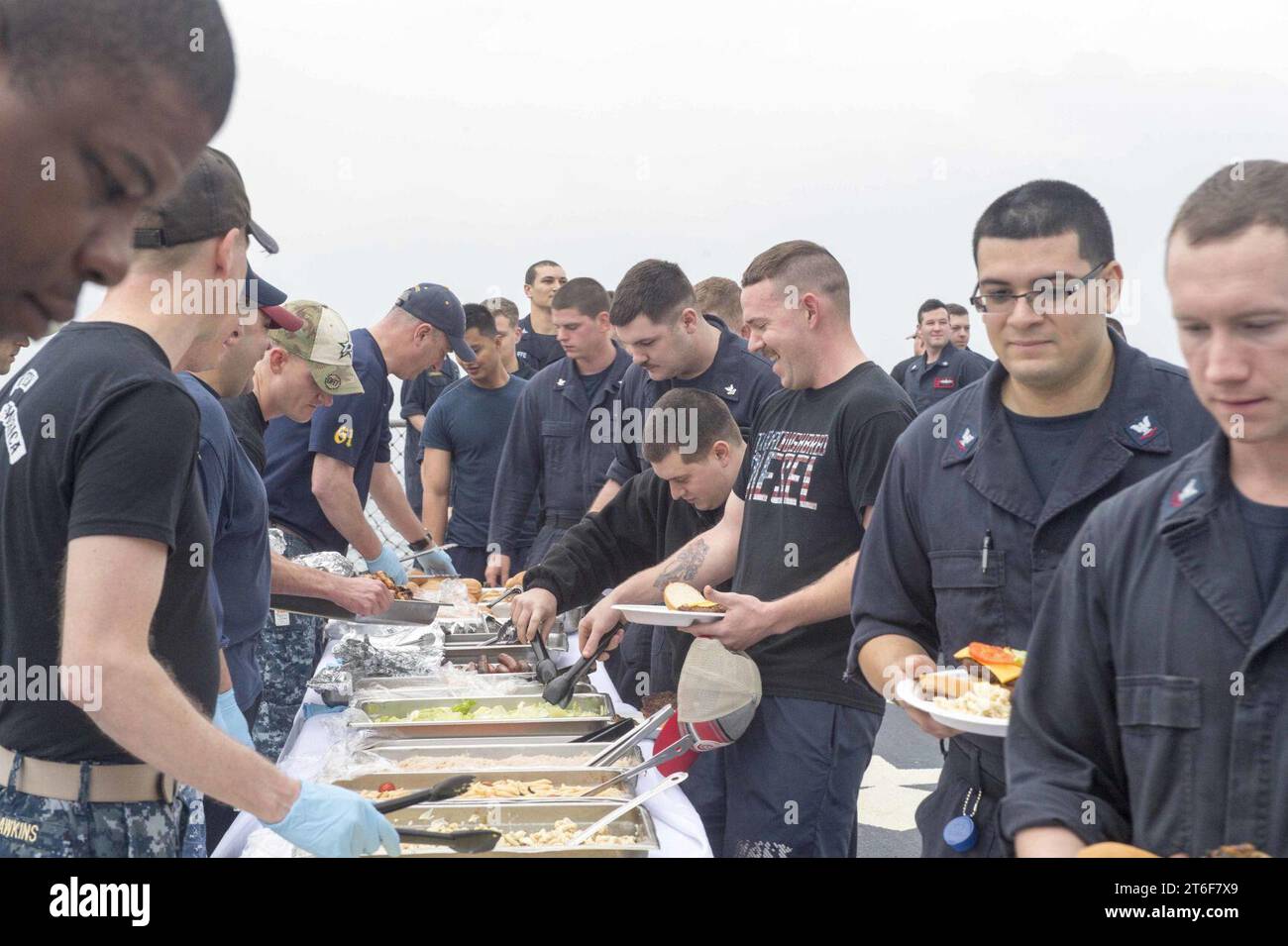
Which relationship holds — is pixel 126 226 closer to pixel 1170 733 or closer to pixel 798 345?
pixel 1170 733

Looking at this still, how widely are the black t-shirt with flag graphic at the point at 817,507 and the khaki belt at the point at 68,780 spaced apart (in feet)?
5.12

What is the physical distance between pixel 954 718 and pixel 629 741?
1115 mm

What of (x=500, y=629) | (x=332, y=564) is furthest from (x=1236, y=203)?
(x=500, y=629)

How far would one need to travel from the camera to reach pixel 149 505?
154 centimetres

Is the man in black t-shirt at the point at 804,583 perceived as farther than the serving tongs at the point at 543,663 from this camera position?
No

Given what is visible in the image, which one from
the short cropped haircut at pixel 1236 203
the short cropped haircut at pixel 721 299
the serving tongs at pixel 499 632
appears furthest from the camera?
the short cropped haircut at pixel 721 299

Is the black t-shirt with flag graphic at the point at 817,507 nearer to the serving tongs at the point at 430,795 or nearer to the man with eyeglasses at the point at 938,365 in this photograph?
the serving tongs at the point at 430,795

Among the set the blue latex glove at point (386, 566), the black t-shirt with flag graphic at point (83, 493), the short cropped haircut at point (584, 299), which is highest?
the short cropped haircut at point (584, 299)

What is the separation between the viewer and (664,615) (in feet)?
8.61

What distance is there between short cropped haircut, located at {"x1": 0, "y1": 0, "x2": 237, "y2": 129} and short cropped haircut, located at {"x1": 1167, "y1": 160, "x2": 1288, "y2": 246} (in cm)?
99

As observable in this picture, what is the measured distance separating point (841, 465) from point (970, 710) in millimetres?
1155

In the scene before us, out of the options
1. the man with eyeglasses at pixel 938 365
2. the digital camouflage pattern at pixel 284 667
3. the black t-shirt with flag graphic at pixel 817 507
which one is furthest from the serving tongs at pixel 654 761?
the man with eyeglasses at pixel 938 365

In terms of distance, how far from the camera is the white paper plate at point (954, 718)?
161 centimetres

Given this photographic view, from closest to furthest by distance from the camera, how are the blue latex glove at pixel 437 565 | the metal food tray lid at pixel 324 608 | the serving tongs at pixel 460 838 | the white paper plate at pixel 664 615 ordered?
the serving tongs at pixel 460 838 → the white paper plate at pixel 664 615 → the metal food tray lid at pixel 324 608 → the blue latex glove at pixel 437 565
